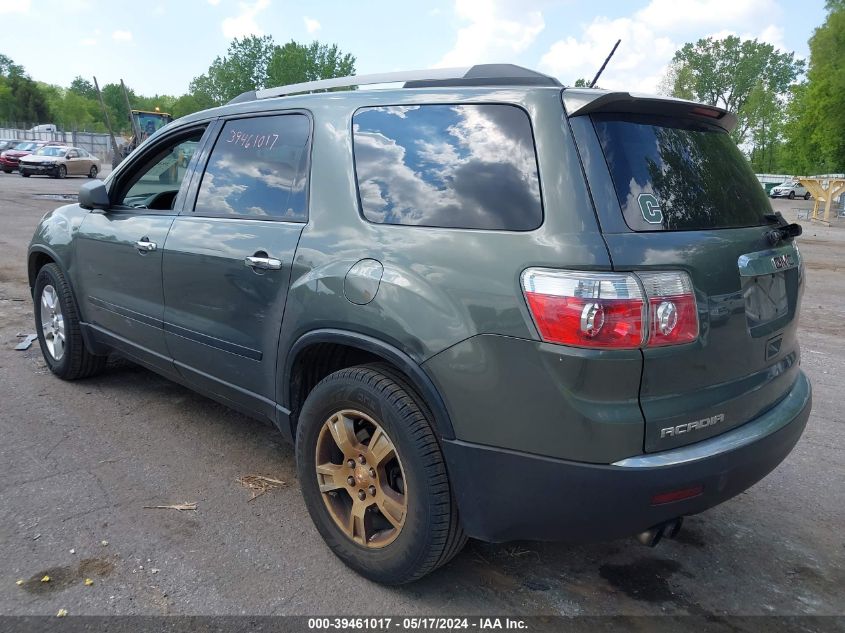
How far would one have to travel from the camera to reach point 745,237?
2582 mm

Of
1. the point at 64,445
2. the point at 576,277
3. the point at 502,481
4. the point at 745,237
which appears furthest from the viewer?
the point at 64,445

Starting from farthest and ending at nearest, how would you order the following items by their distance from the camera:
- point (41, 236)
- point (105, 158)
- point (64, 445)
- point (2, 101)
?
point (2, 101) → point (105, 158) → point (41, 236) → point (64, 445)

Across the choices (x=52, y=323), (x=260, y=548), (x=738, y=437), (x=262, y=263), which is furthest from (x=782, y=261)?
(x=52, y=323)

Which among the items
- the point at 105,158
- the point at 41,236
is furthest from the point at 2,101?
the point at 41,236

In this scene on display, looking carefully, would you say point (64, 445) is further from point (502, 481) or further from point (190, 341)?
point (502, 481)

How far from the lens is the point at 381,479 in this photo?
2.67m

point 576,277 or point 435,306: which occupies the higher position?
point 576,277

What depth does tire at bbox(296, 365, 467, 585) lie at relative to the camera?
245 cm

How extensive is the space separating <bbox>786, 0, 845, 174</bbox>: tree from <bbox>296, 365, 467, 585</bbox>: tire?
4494 cm

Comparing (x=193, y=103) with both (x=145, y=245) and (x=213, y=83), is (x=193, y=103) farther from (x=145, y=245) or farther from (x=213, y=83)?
(x=145, y=245)

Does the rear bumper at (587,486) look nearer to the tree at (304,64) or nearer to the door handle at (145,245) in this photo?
the door handle at (145,245)

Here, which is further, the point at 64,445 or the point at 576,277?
the point at 64,445

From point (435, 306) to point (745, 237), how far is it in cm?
120

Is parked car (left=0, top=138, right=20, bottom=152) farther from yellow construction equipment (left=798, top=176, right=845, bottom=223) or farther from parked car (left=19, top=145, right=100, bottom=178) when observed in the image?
yellow construction equipment (left=798, top=176, right=845, bottom=223)
